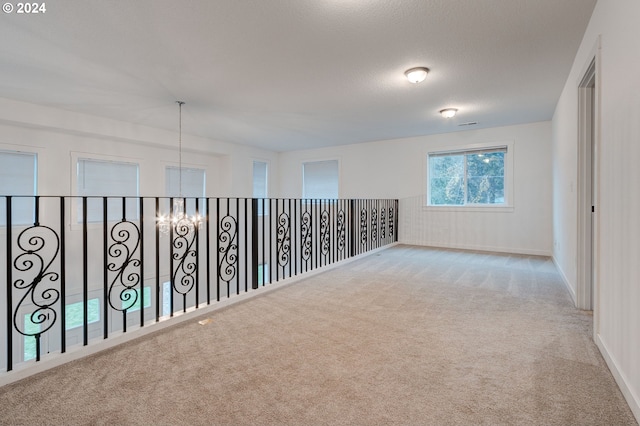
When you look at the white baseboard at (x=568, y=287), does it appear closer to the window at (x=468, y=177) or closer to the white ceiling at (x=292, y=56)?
the window at (x=468, y=177)

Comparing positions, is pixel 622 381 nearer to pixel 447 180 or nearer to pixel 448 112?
pixel 448 112

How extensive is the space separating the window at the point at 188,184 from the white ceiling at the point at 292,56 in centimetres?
165

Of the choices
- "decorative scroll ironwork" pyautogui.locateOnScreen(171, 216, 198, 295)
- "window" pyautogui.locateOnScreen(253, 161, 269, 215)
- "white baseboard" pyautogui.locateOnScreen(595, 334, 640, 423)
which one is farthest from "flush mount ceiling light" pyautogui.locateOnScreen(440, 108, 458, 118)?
"window" pyautogui.locateOnScreen(253, 161, 269, 215)

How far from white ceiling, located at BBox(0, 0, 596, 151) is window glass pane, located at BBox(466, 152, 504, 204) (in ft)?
3.30

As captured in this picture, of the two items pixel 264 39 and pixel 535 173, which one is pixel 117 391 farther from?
pixel 535 173

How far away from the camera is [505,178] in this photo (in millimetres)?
5852

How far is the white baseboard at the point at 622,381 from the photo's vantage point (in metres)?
1.41

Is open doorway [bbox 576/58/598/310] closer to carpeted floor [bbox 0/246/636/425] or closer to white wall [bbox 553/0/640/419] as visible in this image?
carpeted floor [bbox 0/246/636/425]

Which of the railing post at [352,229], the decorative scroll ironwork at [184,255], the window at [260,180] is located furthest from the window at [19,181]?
the railing post at [352,229]

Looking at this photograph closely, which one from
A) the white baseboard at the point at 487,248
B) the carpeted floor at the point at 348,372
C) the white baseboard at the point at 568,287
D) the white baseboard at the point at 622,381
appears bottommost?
the carpeted floor at the point at 348,372

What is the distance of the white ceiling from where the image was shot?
2.36m

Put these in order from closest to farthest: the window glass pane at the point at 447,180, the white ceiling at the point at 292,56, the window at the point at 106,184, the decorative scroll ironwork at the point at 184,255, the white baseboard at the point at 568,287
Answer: the white ceiling at the point at 292,56 < the decorative scroll ironwork at the point at 184,255 < the white baseboard at the point at 568,287 < the window at the point at 106,184 < the window glass pane at the point at 447,180

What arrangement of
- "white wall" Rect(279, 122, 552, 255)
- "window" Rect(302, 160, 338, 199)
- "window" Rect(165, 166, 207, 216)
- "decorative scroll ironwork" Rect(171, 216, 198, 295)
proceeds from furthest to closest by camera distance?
"window" Rect(302, 160, 338, 199), "window" Rect(165, 166, 207, 216), "white wall" Rect(279, 122, 552, 255), "decorative scroll ironwork" Rect(171, 216, 198, 295)

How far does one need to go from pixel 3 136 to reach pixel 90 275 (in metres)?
2.37
